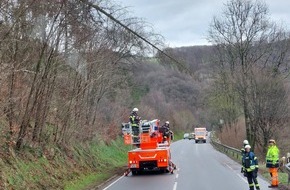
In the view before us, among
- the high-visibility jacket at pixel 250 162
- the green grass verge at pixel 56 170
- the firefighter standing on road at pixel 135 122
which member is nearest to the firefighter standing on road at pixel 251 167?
the high-visibility jacket at pixel 250 162

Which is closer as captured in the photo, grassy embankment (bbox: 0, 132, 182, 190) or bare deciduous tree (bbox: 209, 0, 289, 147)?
grassy embankment (bbox: 0, 132, 182, 190)

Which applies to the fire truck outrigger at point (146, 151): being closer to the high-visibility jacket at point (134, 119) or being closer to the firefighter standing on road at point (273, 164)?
the high-visibility jacket at point (134, 119)

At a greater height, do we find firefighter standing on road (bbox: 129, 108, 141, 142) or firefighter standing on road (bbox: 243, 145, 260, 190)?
firefighter standing on road (bbox: 129, 108, 141, 142)

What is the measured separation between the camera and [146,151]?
23984 mm

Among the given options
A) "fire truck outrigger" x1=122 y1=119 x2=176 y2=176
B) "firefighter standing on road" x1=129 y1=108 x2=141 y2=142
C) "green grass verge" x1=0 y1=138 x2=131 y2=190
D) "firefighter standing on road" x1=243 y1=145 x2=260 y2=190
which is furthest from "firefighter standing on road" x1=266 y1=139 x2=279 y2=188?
"firefighter standing on road" x1=129 y1=108 x2=141 y2=142

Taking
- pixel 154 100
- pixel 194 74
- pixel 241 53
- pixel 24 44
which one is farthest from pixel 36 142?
pixel 154 100

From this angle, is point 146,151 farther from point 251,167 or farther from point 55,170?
point 251,167

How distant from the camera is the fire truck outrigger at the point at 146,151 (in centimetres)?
2386

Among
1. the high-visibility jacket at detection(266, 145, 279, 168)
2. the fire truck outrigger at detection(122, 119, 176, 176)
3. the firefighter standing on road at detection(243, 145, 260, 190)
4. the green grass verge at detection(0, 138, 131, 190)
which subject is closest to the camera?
the green grass verge at detection(0, 138, 131, 190)

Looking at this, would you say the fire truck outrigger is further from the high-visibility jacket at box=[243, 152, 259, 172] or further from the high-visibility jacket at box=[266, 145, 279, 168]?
the high-visibility jacket at box=[243, 152, 259, 172]

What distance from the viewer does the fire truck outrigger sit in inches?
939

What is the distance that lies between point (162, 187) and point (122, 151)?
70.3 feet

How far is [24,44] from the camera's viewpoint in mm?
16641

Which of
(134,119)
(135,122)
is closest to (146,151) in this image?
(135,122)
